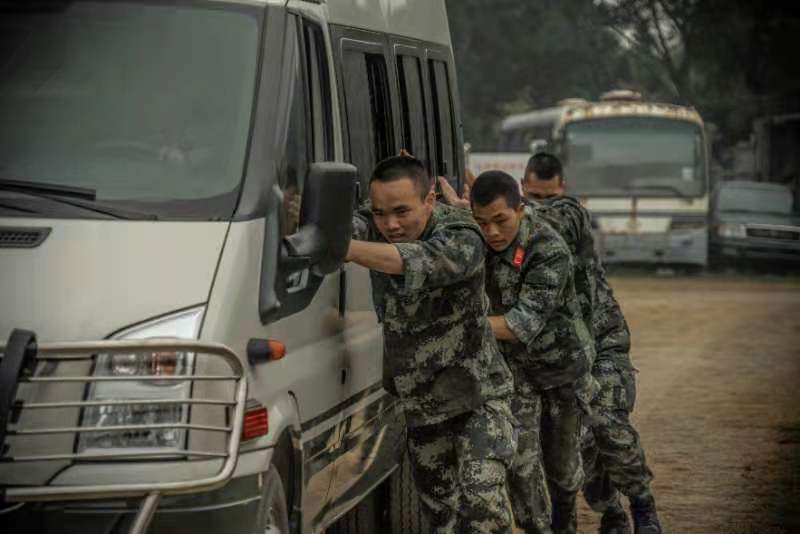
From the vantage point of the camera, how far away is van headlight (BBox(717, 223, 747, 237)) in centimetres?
3123

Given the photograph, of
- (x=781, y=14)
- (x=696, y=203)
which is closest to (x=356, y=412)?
(x=696, y=203)

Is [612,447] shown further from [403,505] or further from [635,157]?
[635,157]

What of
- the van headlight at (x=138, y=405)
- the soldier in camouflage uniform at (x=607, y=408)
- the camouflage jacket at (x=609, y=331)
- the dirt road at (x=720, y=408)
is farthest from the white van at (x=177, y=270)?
the dirt road at (x=720, y=408)

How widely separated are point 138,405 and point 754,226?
27221 mm

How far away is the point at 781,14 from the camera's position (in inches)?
1865

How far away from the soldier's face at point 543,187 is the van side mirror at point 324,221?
10.8 ft

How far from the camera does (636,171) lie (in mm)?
31953

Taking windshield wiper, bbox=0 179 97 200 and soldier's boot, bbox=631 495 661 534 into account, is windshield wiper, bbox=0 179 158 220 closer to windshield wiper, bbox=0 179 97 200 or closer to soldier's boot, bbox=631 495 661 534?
windshield wiper, bbox=0 179 97 200

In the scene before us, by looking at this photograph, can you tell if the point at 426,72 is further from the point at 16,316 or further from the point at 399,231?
the point at 16,316

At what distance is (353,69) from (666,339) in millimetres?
13215

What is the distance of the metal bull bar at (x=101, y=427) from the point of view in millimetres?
4547

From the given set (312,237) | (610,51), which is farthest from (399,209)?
(610,51)

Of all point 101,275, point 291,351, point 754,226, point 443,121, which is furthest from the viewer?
point 754,226

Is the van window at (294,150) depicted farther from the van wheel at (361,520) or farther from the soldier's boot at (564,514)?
the soldier's boot at (564,514)
